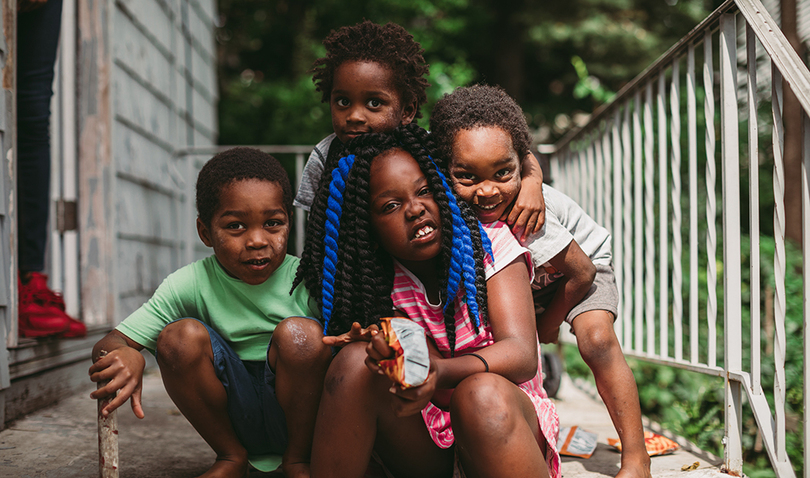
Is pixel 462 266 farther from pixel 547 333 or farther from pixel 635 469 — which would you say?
pixel 635 469

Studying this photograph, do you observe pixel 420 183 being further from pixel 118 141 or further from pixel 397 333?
pixel 118 141

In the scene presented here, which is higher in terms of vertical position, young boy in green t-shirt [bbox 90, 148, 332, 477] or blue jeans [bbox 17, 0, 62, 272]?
blue jeans [bbox 17, 0, 62, 272]

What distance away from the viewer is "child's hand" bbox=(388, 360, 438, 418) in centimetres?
133

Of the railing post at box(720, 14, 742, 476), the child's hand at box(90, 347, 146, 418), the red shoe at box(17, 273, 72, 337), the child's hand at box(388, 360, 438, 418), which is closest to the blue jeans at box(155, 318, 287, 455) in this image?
the child's hand at box(90, 347, 146, 418)

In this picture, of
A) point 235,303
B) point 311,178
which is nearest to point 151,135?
point 311,178

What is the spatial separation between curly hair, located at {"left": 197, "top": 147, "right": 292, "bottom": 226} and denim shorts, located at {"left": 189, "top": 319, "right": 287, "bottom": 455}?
377mm

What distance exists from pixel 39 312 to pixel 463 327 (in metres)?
1.99

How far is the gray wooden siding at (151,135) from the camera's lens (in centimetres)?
373

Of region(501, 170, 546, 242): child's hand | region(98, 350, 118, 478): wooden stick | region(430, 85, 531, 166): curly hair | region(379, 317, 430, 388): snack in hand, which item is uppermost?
region(430, 85, 531, 166): curly hair

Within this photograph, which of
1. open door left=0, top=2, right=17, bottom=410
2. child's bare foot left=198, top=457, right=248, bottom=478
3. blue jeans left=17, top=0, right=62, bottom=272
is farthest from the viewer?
blue jeans left=17, top=0, right=62, bottom=272

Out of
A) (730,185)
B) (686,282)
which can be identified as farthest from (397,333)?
(686,282)

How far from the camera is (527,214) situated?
1.79 meters

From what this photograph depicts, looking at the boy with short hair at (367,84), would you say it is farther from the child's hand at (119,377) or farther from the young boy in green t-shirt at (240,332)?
the child's hand at (119,377)

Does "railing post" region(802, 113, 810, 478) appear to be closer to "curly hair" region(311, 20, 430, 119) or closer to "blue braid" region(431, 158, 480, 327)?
"blue braid" region(431, 158, 480, 327)
